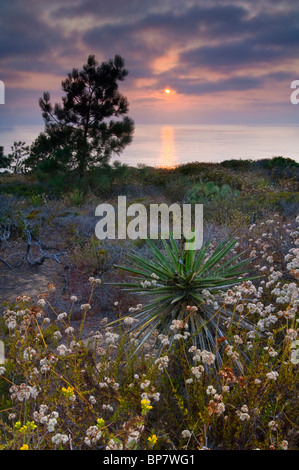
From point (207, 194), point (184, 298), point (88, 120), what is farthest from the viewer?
point (88, 120)

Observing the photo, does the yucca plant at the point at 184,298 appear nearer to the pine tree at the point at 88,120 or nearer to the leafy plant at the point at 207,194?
the leafy plant at the point at 207,194

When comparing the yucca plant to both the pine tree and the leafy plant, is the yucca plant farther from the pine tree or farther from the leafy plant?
the pine tree

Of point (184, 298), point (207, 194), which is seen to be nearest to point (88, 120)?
point (207, 194)

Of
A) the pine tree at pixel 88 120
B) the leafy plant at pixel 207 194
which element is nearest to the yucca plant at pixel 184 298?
the leafy plant at pixel 207 194

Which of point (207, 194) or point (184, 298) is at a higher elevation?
point (207, 194)

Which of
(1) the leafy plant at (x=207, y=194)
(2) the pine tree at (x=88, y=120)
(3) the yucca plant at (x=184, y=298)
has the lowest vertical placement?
(3) the yucca plant at (x=184, y=298)

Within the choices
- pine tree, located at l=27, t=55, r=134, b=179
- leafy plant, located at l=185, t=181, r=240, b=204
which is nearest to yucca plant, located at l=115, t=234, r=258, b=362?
leafy plant, located at l=185, t=181, r=240, b=204

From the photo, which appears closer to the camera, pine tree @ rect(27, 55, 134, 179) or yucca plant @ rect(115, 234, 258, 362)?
yucca plant @ rect(115, 234, 258, 362)

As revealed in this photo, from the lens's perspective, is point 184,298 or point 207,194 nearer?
point 184,298

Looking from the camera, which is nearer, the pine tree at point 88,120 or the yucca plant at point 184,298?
the yucca plant at point 184,298

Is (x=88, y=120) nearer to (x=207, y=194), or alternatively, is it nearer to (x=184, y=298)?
(x=207, y=194)

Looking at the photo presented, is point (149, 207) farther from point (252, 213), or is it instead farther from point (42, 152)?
point (42, 152)
